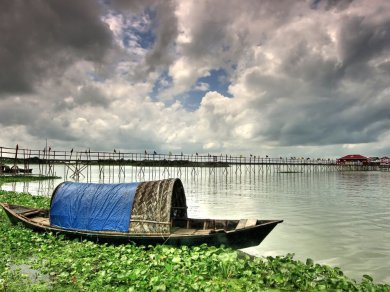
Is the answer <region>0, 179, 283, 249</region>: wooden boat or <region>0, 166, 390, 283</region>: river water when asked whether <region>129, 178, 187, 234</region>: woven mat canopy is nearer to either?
<region>0, 179, 283, 249</region>: wooden boat

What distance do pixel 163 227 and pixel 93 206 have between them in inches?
111

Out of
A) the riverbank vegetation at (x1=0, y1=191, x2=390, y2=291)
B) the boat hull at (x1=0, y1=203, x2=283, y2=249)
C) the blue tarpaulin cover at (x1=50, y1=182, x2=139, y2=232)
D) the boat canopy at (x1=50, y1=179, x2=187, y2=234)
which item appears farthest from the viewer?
the blue tarpaulin cover at (x1=50, y1=182, x2=139, y2=232)

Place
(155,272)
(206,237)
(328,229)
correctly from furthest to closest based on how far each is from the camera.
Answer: (328,229), (206,237), (155,272)

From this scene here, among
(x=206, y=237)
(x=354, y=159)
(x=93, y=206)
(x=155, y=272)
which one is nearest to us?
(x=155, y=272)

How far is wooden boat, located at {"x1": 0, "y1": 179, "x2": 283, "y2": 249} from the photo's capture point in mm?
9453

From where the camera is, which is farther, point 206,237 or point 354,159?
point 354,159

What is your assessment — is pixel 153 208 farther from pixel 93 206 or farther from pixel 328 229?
pixel 328 229

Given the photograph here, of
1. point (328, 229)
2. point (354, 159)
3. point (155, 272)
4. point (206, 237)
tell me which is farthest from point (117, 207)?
point (354, 159)

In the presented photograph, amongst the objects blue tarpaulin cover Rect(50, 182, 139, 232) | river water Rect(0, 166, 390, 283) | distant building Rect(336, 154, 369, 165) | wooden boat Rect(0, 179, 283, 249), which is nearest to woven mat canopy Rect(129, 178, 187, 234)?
wooden boat Rect(0, 179, 283, 249)

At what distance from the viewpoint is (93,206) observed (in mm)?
10891

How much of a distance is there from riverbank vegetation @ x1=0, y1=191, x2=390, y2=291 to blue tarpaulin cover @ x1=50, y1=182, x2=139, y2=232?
1.23m

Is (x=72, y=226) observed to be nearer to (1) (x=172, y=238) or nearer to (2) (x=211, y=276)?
(1) (x=172, y=238)

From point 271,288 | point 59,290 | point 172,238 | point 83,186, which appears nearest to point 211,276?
point 271,288

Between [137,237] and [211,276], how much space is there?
339cm
